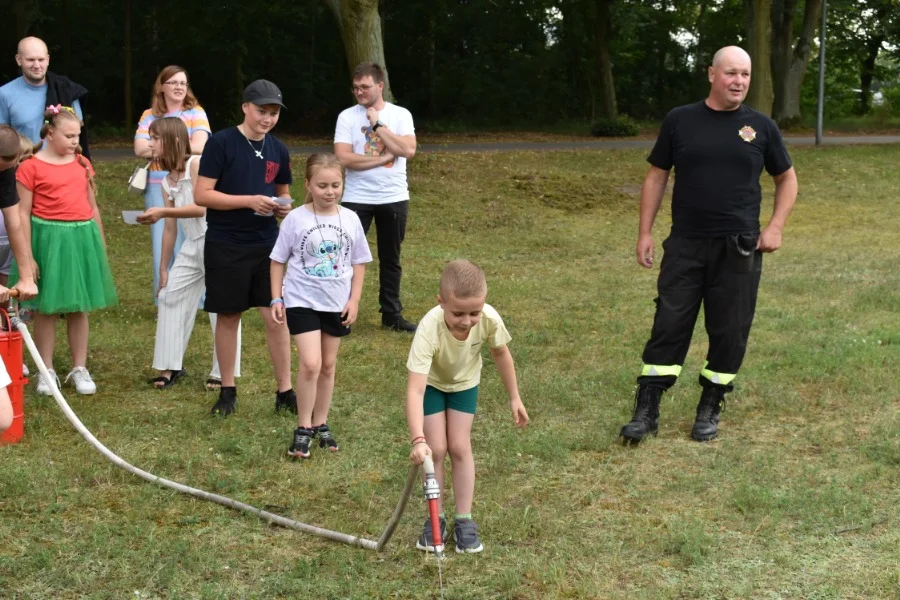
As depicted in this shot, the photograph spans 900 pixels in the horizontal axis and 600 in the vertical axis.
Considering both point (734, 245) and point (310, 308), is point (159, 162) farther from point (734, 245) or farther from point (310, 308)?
point (734, 245)

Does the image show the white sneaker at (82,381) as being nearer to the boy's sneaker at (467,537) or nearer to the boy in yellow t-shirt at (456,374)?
the boy in yellow t-shirt at (456,374)

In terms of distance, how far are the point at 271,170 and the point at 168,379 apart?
5.96 feet

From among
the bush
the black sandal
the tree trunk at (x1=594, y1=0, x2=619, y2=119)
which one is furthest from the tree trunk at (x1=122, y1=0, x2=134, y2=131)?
the black sandal

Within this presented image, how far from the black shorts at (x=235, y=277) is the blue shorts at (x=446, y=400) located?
2139 mm

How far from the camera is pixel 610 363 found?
27.5ft

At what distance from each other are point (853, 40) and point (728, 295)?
1588 inches

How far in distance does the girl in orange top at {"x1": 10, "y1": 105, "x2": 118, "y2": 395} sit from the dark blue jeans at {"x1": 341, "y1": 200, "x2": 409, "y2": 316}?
2.52 metres

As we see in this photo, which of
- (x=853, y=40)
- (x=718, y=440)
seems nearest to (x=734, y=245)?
(x=718, y=440)

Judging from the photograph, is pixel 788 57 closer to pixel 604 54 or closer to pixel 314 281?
pixel 604 54

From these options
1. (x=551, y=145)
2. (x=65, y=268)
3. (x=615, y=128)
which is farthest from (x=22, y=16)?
(x=65, y=268)

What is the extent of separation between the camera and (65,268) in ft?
23.8

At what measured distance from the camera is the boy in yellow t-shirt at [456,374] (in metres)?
4.43

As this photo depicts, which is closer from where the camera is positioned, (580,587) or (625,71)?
(580,587)

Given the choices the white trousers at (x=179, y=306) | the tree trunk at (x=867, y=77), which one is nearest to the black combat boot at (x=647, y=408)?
the white trousers at (x=179, y=306)
